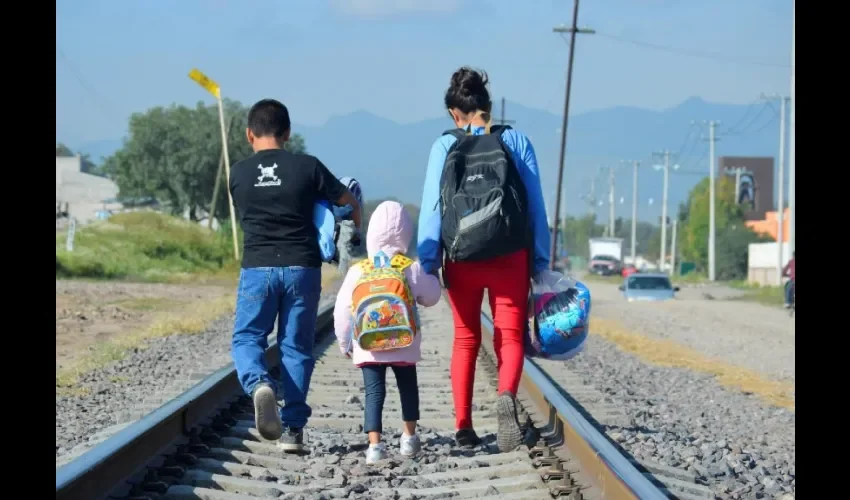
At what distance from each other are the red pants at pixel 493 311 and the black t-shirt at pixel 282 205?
0.78m

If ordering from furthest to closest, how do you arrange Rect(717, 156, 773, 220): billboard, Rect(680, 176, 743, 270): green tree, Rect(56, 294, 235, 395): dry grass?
Rect(717, 156, 773, 220): billboard → Rect(680, 176, 743, 270): green tree → Rect(56, 294, 235, 395): dry grass

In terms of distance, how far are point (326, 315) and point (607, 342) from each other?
4.21 m

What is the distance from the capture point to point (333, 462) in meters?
6.38

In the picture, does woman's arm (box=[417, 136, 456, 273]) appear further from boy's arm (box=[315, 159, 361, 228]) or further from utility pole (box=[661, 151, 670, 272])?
utility pole (box=[661, 151, 670, 272])

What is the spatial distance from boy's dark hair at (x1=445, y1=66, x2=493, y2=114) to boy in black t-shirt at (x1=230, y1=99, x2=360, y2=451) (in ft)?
2.57

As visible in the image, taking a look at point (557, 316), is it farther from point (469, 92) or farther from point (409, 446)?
point (469, 92)

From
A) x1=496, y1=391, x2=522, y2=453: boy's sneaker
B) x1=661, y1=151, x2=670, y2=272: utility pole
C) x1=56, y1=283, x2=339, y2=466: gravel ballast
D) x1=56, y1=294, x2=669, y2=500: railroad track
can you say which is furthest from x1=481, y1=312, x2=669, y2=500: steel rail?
x1=661, y1=151, x2=670, y2=272: utility pole

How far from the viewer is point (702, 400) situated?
36.6ft

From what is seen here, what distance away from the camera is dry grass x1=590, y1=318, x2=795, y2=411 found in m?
12.5

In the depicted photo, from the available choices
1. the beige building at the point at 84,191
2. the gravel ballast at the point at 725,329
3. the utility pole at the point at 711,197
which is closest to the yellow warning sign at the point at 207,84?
the gravel ballast at the point at 725,329

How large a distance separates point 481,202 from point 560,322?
93cm

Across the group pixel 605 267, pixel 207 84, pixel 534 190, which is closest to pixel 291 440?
pixel 534 190
